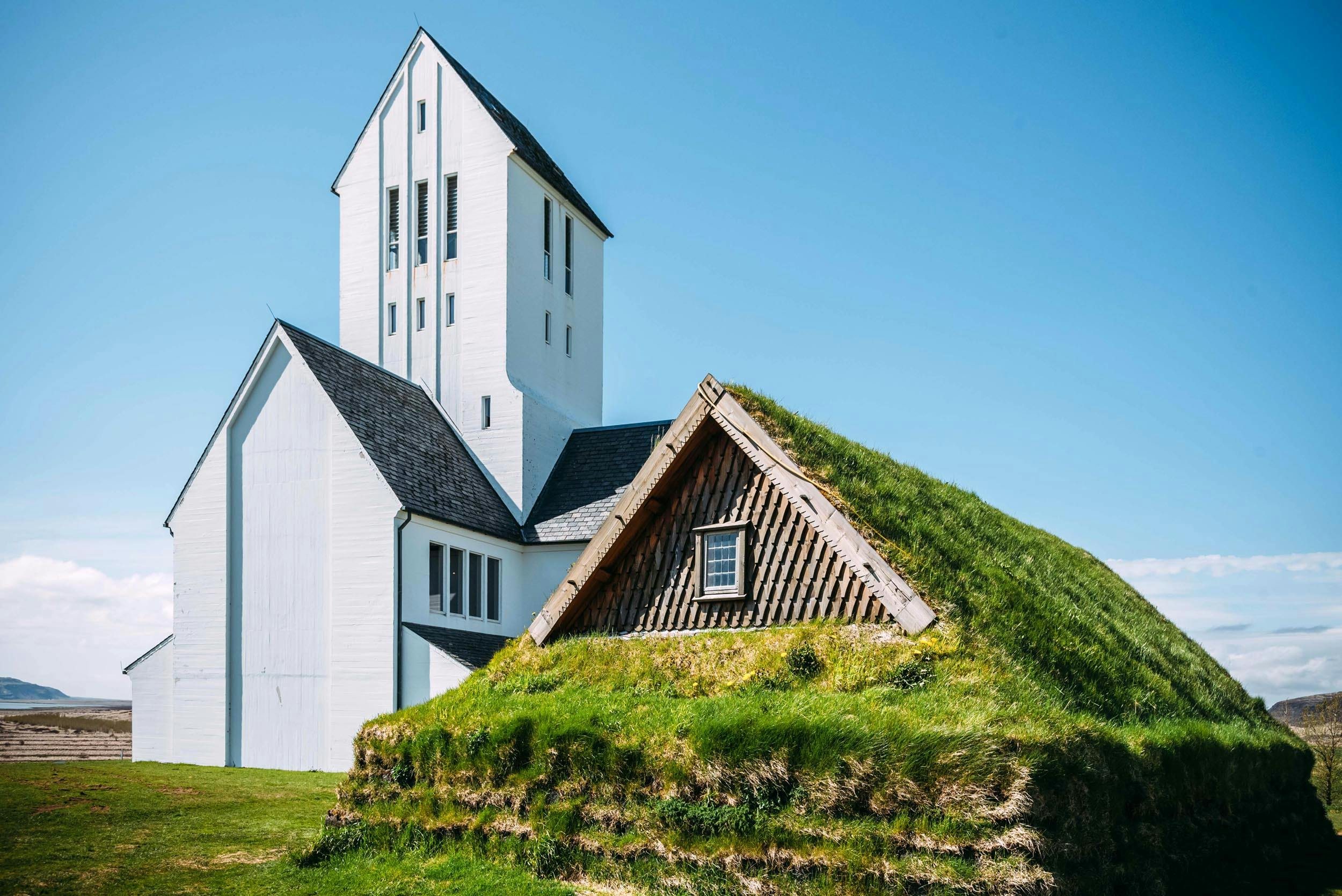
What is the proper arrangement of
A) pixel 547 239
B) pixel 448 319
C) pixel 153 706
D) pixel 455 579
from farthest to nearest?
pixel 547 239, pixel 448 319, pixel 455 579, pixel 153 706

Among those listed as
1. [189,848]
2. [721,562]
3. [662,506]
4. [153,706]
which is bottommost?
[189,848]

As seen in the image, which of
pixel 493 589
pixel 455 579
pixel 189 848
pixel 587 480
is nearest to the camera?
pixel 189 848

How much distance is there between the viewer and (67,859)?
1387 centimetres

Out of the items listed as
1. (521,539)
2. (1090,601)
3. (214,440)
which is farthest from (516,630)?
(1090,601)

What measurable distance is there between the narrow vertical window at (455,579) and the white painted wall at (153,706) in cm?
799

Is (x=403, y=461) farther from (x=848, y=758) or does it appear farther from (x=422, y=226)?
(x=848, y=758)

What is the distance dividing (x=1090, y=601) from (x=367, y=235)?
91.6 ft

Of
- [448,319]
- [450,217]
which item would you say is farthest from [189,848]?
[450,217]

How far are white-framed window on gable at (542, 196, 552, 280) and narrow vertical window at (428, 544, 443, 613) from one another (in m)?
10.8

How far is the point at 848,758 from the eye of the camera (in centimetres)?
1046

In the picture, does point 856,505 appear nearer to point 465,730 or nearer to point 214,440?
point 465,730

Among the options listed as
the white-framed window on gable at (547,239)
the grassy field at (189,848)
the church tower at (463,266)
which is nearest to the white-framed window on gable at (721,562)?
the grassy field at (189,848)

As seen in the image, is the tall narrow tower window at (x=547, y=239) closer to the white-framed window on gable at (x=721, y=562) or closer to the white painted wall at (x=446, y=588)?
the white painted wall at (x=446, y=588)

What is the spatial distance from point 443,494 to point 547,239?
12277 mm
